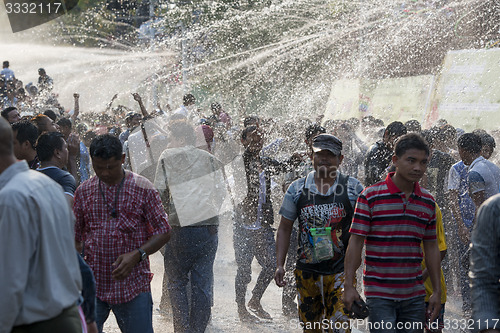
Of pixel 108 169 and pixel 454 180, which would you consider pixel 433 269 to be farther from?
pixel 454 180

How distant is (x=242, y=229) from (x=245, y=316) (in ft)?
2.95

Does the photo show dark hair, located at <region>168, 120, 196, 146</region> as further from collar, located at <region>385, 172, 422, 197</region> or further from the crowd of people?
collar, located at <region>385, 172, 422, 197</region>

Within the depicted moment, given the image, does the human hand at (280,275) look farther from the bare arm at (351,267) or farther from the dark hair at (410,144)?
the dark hair at (410,144)

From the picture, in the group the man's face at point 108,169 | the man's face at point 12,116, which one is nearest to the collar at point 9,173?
the man's face at point 108,169

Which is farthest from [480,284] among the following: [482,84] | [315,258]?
[482,84]

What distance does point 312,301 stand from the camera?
4.80 metres

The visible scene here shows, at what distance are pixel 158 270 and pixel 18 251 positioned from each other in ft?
21.4

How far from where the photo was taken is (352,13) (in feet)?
65.3

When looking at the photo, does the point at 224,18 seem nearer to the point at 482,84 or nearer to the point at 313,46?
the point at 313,46

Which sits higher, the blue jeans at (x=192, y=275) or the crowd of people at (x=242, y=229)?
the crowd of people at (x=242, y=229)

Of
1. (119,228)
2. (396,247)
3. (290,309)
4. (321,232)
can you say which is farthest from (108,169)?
(290,309)

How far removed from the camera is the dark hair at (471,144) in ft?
21.7

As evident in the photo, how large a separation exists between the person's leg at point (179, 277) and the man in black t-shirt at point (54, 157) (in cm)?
126

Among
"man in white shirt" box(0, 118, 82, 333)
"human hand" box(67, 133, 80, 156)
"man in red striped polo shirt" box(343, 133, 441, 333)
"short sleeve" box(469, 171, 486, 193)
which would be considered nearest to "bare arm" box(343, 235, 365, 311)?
"man in red striped polo shirt" box(343, 133, 441, 333)
